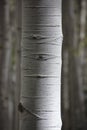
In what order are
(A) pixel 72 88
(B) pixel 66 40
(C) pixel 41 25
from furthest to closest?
1. (A) pixel 72 88
2. (B) pixel 66 40
3. (C) pixel 41 25

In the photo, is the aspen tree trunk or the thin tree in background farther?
the thin tree in background

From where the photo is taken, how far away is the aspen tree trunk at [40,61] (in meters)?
1.91

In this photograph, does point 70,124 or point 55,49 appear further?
point 70,124

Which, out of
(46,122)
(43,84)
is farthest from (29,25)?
(46,122)

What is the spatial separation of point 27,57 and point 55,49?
125 millimetres

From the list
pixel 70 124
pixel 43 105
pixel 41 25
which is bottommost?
pixel 70 124

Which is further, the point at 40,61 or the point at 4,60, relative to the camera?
the point at 4,60

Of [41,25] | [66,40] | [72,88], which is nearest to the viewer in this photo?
[41,25]

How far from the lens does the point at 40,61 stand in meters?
1.92

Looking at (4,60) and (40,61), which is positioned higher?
(40,61)

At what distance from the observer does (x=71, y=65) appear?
36.2 feet

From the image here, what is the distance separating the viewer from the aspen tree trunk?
1907 millimetres

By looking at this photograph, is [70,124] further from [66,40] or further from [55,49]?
[55,49]

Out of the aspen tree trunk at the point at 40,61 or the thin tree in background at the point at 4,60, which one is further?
the thin tree in background at the point at 4,60
